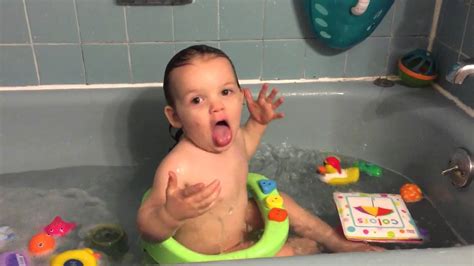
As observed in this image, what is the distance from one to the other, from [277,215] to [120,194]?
500 mm

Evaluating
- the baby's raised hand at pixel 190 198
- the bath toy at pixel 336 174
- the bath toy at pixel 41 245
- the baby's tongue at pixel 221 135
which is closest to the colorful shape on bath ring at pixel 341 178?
the bath toy at pixel 336 174

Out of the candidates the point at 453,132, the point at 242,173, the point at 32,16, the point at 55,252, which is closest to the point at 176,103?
the point at 242,173

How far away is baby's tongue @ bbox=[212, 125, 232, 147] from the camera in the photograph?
1.03m

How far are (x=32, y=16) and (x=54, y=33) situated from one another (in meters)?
0.07

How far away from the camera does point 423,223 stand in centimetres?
125

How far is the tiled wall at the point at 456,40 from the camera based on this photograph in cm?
131

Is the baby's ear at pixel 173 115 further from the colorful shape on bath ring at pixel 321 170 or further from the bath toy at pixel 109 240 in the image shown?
the colorful shape on bath ring at pixel 321 170

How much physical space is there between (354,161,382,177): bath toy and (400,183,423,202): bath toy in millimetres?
96

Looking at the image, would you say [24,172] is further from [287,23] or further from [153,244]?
[287,23]

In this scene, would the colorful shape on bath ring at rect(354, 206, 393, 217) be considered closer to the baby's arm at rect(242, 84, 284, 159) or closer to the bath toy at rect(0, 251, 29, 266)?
the baby's arm at rect(242, 84, 284, 159)

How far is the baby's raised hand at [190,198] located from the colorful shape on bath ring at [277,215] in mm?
233

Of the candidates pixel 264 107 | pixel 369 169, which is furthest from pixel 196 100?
pixel 369 169

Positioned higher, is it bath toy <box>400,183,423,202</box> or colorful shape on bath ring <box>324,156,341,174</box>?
colorful shape on bath ring <box>324,156,341,174</box>

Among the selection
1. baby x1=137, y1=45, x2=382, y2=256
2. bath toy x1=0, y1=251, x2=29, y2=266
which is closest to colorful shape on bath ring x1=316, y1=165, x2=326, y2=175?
baby x1=137, y1=45, x2=382, y2=256
